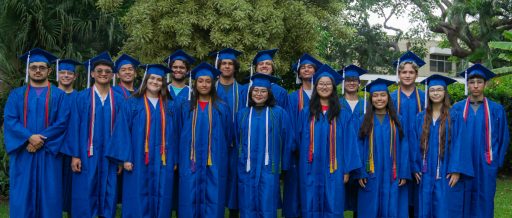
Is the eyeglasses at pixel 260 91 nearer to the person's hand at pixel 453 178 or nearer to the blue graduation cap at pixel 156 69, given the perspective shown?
the blue graduation cap at pixel 156 69

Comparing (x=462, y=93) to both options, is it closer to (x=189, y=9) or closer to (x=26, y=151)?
(x=189, y=9)

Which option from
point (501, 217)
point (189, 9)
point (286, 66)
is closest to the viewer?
point (501, 217)

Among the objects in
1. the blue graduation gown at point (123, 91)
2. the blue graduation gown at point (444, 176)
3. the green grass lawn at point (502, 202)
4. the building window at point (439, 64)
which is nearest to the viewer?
the blue graduation gown at point (444, 176)

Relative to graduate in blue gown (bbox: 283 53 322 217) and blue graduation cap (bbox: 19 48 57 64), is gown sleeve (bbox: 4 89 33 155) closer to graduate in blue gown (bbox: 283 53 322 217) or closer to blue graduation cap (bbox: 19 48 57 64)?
blue graduation cap (bbox: 19 48 57 64)

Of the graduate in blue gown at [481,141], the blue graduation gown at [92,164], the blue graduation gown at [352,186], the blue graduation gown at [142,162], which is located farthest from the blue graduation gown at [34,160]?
the graduate in blue gown at [481,141]

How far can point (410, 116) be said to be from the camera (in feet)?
20.7

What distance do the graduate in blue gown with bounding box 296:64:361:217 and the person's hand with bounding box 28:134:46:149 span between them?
2605mm

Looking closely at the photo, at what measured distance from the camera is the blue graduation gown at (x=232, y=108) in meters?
6.09

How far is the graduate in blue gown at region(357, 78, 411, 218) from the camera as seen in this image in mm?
5906

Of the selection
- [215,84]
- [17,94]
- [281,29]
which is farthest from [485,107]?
[17,94]

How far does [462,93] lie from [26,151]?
7.93 m

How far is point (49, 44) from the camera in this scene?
377 inches

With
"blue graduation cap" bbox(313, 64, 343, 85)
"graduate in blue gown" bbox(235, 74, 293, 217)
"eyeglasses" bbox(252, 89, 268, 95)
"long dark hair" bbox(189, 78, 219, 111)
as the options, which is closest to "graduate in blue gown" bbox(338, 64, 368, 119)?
"blue graduation cap" bbox(313, 64, 343, 85)

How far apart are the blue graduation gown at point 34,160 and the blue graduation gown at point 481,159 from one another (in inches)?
163
